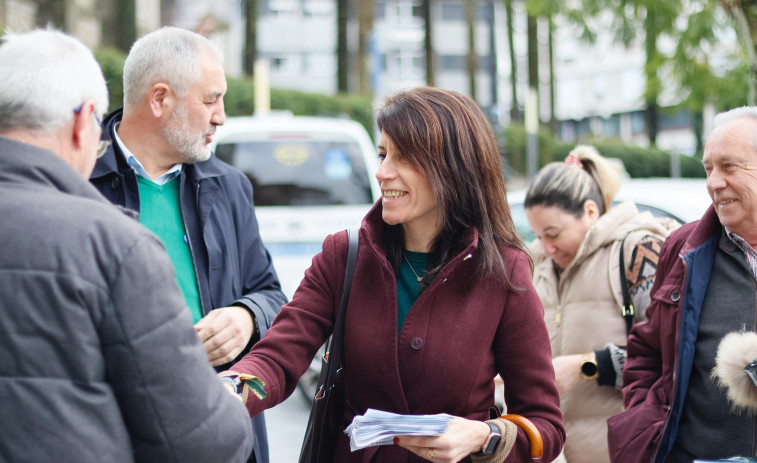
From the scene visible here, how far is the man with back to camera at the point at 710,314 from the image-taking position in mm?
2689

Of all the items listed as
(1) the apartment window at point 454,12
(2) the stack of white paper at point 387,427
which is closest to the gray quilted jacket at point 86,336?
(2) the stack of white paper at point 387,427

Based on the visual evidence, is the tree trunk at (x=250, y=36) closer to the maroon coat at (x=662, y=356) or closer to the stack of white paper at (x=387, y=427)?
the maroon coat at (x=662, y=356)

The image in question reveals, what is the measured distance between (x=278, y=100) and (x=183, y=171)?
66.2 feet

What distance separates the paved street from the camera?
238 inches

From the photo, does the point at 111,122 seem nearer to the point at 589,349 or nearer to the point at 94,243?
the point at 94,243

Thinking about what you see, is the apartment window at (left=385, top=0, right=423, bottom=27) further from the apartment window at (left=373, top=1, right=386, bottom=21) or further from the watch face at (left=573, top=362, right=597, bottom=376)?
the watch face at (left=573, top=362, right=597, bottom=376)

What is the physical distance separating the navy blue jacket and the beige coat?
4.18 feet

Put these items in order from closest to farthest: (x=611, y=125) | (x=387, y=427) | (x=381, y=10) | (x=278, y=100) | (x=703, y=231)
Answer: (x=387, y=427) → (x=703, y=231) → (x=278, y=100) → (x=381, y=10) → (x=611, y=125)

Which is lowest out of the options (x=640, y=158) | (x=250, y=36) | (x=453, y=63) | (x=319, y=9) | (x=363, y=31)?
(x=640, y=158)

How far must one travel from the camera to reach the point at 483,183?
8.32 feet

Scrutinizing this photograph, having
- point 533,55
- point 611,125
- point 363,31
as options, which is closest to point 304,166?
point 363,31

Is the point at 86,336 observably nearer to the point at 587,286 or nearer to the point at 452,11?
the point at 587,286

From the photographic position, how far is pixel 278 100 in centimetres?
2286

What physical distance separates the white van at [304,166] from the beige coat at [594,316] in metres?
3.00
